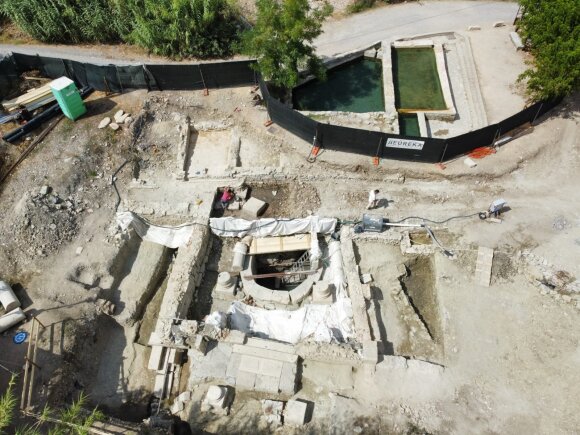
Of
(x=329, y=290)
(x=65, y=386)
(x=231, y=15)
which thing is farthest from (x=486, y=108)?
(x=65, y=386)

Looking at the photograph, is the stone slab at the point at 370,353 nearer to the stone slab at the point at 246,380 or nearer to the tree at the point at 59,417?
the stone slab at the point at 246,380

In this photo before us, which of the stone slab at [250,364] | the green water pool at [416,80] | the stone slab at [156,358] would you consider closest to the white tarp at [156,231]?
the stone slab at [156,358]

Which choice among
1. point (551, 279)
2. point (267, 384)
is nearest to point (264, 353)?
point (267, 384)

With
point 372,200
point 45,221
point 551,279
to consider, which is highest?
point 45,221

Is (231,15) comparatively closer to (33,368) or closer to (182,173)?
(182,173)

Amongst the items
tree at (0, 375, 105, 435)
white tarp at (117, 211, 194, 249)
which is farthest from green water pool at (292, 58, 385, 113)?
tree at (0, 375, 105, 435)

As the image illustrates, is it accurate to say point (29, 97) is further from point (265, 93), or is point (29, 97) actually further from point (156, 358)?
point (156, 358)
